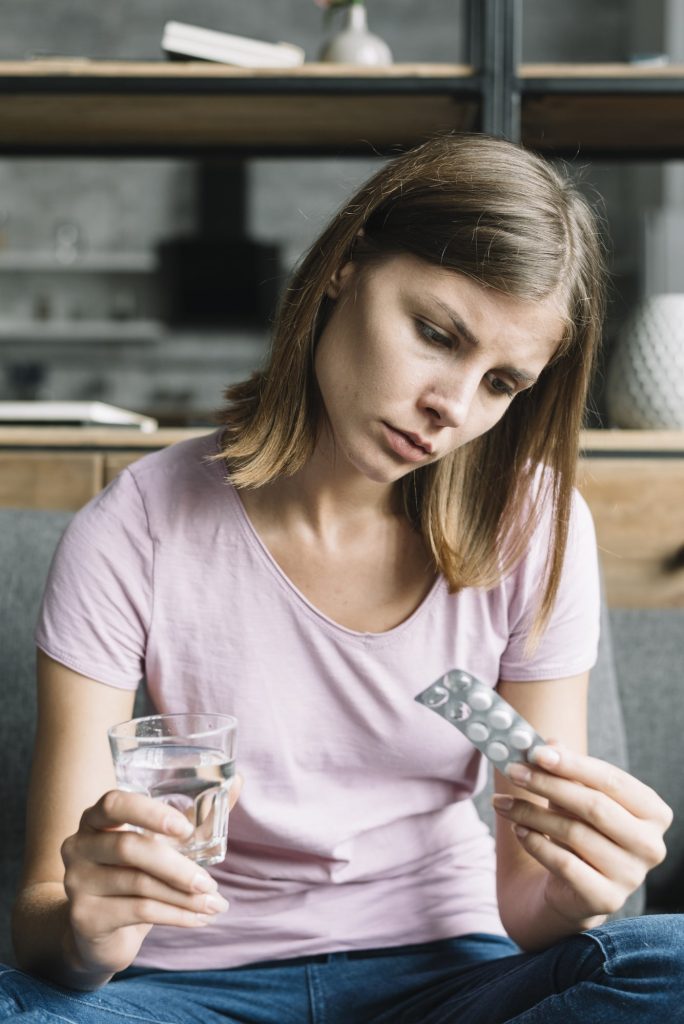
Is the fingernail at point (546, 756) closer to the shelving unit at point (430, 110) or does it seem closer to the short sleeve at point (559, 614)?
the short sleeve at point (559, 614)

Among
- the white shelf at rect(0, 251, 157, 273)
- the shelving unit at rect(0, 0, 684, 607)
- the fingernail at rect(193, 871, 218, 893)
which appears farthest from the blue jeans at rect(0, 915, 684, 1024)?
the white shelf at rect(0, 251, 157, 273)

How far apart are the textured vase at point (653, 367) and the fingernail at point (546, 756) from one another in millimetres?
924

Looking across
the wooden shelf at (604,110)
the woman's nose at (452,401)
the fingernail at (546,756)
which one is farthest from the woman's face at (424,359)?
the wooden shelf at (604,110)

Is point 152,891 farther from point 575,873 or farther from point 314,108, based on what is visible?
point 314,108

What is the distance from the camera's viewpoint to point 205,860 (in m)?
0.80

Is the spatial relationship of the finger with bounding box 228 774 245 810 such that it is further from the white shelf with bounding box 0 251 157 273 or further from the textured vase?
the white shelf with bounding box 0 251 157 273

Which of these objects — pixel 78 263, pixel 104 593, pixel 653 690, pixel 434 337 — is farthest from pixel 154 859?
pixel 78 263

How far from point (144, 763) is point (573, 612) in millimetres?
551

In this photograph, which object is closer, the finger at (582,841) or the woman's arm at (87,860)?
the woman's arm at (87,860)

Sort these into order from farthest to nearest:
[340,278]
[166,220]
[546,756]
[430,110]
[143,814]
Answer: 1. [166,220]
2. [430,110]
3. [340,278]
4. [546,756]
5. [143,814]

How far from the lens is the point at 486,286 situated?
0.97 meters

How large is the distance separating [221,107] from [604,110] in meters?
0.60

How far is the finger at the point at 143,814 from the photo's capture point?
739mm

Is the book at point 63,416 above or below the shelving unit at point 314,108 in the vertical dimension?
below
